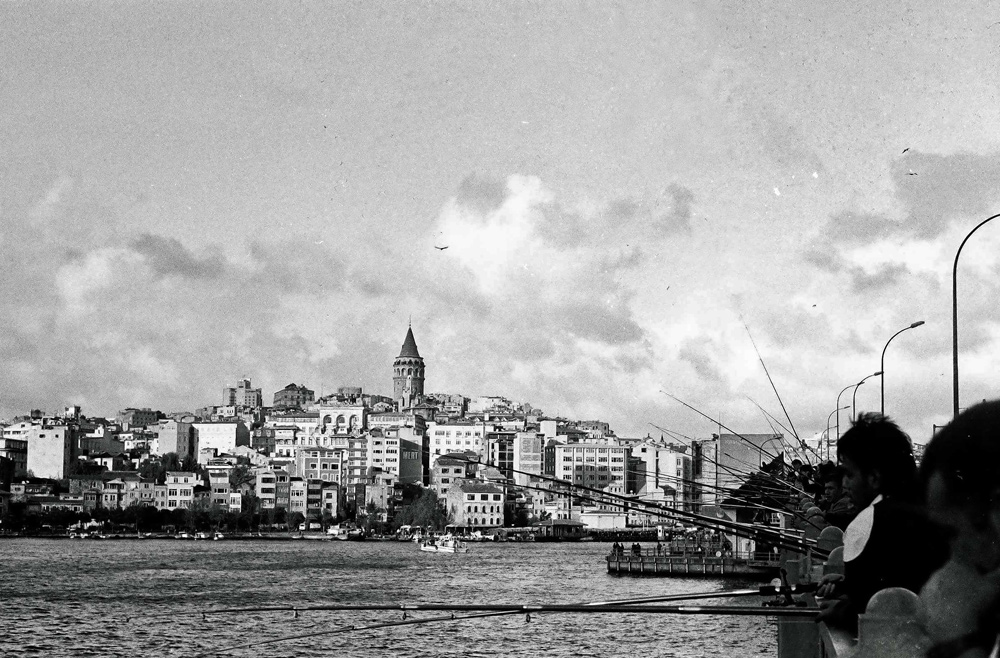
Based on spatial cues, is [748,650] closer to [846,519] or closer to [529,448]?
[846,519]

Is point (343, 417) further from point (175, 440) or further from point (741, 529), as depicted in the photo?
point (741, 529)

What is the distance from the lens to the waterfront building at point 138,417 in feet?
564

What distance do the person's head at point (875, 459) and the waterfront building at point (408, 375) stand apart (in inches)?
6953

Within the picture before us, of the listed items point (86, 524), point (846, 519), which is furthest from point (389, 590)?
point (86, 524)

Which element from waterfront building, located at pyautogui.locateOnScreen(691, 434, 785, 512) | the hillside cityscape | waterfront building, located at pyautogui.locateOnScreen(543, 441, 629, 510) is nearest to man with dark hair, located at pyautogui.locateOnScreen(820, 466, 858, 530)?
waterfront building, located at pyautogui.locateOnScreen(691, 434, 785, 512)

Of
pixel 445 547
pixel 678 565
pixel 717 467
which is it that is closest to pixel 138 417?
pixel 445 547

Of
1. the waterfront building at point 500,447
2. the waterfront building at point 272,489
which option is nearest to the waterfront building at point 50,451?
the waterfront building at point 272,489

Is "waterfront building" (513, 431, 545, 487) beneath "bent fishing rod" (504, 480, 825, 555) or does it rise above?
above

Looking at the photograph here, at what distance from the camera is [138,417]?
174625mm

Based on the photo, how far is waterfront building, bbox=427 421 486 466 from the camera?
137 m

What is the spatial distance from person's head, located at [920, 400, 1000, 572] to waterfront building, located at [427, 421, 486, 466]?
135314mm

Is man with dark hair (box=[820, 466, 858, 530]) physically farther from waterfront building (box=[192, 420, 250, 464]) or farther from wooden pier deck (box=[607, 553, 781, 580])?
waterfront building (box=[192, 420, 250, 464])

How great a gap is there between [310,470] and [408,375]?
62899 mm

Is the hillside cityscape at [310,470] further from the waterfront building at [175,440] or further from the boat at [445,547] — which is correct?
the boat at [445,547]
